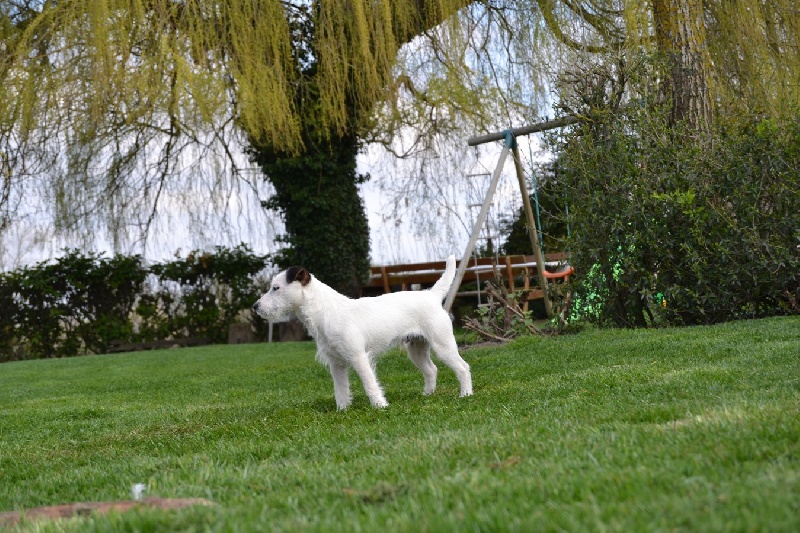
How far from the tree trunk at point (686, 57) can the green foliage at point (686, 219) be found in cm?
66

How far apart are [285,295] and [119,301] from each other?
11.9m

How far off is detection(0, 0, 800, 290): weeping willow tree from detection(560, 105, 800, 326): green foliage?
0.89 m

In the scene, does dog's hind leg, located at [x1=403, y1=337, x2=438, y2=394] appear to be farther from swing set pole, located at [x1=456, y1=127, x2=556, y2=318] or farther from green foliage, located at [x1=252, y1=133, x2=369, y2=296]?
green foliage, located at [x1=252, y1=133, x2=369, y2=296]

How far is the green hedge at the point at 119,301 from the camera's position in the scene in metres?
16.0

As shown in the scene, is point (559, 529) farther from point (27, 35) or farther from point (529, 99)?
point (27, 35)

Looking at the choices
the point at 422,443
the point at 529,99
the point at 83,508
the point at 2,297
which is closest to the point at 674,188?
the point at 529,99

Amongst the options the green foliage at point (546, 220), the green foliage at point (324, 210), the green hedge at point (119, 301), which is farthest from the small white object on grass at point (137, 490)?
the green hedge at point (119, 301)

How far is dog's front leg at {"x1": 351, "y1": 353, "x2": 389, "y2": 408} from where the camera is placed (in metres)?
5.37

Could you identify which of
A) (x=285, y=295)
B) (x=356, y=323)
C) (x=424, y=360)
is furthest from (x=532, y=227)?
(x=285, y=295)

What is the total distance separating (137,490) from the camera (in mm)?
3285

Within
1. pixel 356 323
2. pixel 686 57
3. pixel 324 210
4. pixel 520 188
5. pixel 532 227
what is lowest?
pixel 356 323

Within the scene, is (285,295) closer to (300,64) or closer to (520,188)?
(520,188)

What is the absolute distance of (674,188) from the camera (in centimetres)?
918

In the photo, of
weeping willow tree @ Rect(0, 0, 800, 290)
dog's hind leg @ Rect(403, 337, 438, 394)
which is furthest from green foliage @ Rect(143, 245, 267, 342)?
dog's hind leg @ Rect(403, 337, 438, 394)
